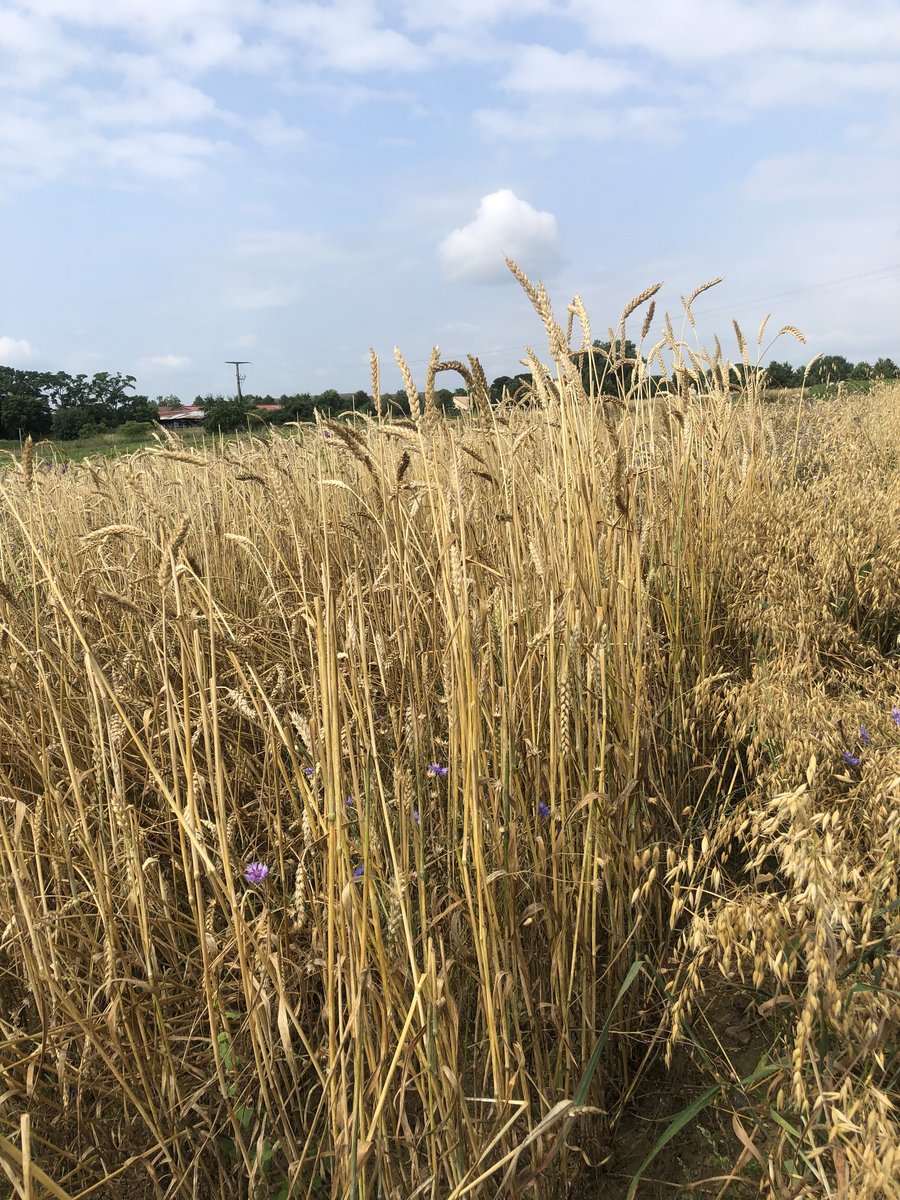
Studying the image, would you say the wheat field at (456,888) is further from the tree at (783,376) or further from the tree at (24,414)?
the tree at (24,414)

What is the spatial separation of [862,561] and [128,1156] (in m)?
2.38

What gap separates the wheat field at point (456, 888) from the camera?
3.04ft

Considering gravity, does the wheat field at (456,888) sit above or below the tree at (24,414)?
below

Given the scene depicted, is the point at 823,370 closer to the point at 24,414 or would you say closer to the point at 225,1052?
the point at 225,1052

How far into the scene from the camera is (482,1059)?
1.18 metres

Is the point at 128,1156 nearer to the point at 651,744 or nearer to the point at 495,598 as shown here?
the point at 495,598

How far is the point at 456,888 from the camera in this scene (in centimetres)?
125

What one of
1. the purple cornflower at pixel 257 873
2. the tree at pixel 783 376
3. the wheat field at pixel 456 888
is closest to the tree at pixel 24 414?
the tree at pixel 783 376

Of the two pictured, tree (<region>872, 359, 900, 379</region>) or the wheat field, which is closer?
the wheat field

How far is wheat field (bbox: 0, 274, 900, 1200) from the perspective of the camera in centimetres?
93

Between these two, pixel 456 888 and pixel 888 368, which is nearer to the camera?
pixel 456 888

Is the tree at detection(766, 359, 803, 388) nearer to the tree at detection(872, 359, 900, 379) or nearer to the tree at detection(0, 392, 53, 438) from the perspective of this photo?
the tree at detection(872, 359, 900, 379)

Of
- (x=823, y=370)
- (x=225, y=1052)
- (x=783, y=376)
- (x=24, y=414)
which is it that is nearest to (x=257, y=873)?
(x=225, y=1052)

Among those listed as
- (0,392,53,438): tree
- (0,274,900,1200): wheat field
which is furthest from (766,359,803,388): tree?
(0,392,53,438): tree
